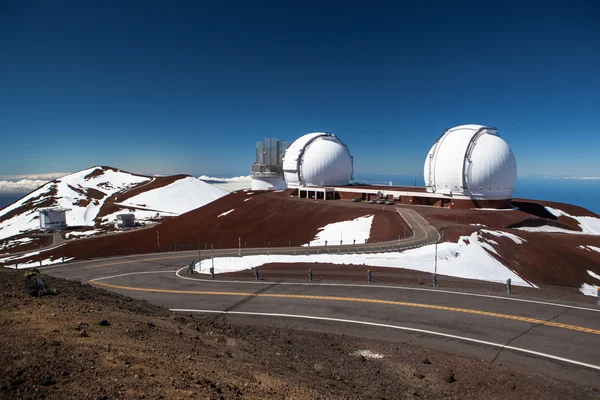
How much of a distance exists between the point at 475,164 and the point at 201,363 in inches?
1655

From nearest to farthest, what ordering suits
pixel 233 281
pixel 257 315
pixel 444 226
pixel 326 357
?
pixel 326 357 < pixel 257 315 < pixel 233 281 < pixel 444 226

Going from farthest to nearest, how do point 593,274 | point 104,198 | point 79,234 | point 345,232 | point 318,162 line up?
point 104,198, point 79,234, point 318,162, point 345,232, point 593,274

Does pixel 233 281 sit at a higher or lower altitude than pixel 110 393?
lower

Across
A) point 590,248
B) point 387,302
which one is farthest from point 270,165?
point 387,302

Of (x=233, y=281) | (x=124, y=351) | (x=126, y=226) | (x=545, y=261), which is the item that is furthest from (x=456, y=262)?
(x=126, y=226)

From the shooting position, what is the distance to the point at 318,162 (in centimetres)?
5672

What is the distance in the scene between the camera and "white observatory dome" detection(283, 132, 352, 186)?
5697cm

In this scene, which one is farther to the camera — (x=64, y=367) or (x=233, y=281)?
(x=233, y=281)

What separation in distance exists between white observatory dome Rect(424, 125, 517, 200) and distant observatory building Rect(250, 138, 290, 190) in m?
36.5

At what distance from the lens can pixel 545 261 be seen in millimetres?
24422

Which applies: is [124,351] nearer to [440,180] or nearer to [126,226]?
[440,180]

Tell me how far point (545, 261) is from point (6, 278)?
2958 cm

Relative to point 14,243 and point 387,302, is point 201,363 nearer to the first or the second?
point 387,302

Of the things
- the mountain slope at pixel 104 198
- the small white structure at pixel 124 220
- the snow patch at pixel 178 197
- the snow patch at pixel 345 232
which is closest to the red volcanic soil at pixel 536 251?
the snow patch at pixel 345 232
